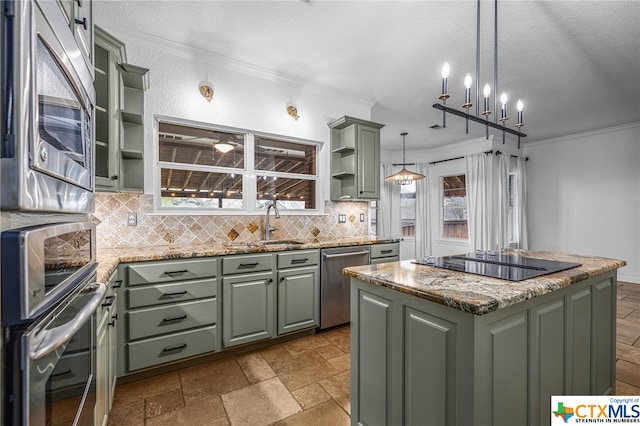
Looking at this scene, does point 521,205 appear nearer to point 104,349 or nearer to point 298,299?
point 298,299

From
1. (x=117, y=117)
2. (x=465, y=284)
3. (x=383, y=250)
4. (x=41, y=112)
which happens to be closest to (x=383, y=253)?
(x=383, y=250)

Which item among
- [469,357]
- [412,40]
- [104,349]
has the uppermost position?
[412,40]

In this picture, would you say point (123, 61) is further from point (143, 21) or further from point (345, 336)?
point (345, 336)

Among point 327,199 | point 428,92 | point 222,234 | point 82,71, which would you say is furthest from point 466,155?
point 82,71

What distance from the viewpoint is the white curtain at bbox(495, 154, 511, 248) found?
18.2 feet

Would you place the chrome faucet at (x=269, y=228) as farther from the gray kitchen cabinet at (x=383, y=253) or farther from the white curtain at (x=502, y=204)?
the white curtain at (x=502, y=204)

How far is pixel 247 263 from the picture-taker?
Result: 2.51 meters

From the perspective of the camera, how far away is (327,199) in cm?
373

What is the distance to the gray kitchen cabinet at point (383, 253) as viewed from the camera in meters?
3.29

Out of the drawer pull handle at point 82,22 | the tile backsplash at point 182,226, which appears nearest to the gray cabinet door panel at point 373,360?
the drawer pull handle at point 82,22

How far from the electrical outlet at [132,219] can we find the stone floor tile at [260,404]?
1.65 m

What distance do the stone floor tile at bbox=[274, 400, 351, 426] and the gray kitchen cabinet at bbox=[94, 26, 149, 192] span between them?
2.05 m

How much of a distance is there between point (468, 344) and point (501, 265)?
0.91m

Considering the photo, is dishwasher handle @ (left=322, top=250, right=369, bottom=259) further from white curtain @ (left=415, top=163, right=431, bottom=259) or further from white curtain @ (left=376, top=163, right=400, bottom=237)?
white curtain @ (left=415, top=163, right=431, bottom=259)
